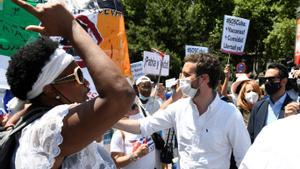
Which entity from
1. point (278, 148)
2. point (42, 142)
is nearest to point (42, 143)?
point (42, 142)

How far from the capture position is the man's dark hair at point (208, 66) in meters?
4.28

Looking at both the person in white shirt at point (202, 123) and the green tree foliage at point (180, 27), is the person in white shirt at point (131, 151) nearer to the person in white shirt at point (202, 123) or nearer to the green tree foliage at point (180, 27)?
the person in white shirt at point (202, 123)

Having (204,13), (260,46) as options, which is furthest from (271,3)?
(204,13)

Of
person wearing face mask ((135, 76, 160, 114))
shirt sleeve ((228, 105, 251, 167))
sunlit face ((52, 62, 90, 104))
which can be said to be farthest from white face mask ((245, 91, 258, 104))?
sunlit face ((52, 62, 90, 104))

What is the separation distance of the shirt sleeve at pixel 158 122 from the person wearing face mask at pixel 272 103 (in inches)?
46.2

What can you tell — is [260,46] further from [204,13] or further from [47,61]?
[47,61]

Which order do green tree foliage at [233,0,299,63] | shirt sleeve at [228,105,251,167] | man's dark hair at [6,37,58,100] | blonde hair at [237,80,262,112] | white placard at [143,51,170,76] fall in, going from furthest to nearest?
green tree foliage at [233,0,299,63] → white placard at [143,51,170,76] → blonde hair at [237,80,262,112] → shirt sleeve at [228,105,251,167] → man's dark hair at [6,37,58,100]

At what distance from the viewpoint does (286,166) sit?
163cm

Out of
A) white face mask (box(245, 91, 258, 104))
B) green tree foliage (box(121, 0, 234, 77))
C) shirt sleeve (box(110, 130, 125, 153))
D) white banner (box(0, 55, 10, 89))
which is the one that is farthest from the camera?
green tree foliage (box(121, 0, 234, 77))

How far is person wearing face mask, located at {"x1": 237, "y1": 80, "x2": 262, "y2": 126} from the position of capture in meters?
6.63

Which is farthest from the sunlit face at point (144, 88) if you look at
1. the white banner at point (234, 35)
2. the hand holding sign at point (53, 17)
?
the hand holding sign at point (53, 17)

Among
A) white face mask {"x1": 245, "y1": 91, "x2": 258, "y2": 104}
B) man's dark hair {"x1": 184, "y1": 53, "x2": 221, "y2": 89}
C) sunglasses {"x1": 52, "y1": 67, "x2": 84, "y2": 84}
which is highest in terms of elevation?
sunglasses {"x1": 52, "y1": 67, "x2": 84, "y2": 84}

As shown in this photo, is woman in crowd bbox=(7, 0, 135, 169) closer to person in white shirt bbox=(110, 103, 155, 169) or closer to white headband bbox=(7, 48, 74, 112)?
white headband bbox=(7, 48, 74, 112)

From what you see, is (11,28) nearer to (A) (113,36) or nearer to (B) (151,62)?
(A) (113,36)
